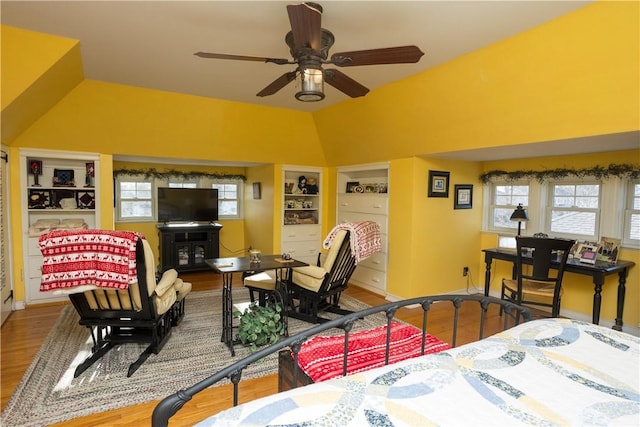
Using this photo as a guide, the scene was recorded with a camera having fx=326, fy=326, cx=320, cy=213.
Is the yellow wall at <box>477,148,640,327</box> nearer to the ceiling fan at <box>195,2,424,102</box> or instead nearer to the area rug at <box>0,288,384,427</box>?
the ceiling fan at <box>195,2,424,102</box>

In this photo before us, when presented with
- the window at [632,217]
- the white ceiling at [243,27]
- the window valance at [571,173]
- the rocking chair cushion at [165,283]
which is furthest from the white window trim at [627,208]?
the rocking chair cushion at [165,283]

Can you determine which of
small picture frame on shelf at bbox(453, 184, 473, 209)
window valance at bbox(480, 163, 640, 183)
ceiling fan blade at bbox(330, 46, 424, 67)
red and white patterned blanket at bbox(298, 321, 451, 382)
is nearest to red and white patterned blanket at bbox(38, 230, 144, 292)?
red and white patterned blanket at bbox(298, 321, 451, 382)

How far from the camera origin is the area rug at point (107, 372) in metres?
2.23

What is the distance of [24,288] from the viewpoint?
4102 mm

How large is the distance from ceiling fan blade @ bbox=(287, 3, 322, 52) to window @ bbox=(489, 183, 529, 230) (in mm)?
4014

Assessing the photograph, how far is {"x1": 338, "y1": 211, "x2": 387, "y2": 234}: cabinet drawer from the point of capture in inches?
193

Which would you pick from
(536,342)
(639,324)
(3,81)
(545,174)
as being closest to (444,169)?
(545,174)

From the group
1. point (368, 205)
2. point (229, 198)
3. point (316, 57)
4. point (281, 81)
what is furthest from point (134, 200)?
point (316, 57)

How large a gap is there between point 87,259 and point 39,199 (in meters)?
2.78

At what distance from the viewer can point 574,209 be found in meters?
4.09

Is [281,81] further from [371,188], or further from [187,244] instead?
[187,244]

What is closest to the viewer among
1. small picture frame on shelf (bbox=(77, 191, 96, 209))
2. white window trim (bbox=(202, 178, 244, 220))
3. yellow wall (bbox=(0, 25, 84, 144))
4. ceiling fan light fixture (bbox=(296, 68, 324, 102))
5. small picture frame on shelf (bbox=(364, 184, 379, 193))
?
ceiling fan light fixture (bbox=(296, 68, 324, 102))

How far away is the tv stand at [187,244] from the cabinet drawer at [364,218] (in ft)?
7.71

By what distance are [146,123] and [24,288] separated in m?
2.57
